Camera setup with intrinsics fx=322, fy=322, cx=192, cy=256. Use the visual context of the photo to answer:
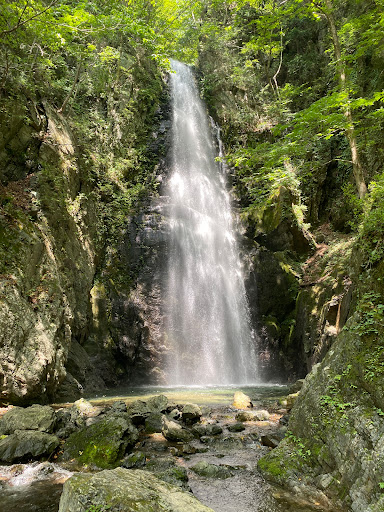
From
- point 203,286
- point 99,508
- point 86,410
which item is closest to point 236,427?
point 86,410

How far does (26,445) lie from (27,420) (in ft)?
2.57

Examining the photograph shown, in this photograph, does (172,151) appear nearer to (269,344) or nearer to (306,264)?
(306,264)

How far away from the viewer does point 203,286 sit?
50.2ft

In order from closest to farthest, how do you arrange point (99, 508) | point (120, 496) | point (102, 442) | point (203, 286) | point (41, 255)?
point (99, 508), point (120, 496), point (102, 442), point (41, 255), point (203, 286)

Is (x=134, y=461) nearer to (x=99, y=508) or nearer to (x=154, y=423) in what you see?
(x=154, y=423)

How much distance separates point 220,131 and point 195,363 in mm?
16327

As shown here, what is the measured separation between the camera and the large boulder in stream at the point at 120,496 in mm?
2623

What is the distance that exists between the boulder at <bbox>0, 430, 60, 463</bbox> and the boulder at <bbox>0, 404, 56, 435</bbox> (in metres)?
0.27

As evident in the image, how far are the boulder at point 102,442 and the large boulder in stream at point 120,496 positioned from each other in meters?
1.80

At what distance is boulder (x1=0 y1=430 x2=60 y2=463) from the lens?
468 cm

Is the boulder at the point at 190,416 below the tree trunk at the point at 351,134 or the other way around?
below

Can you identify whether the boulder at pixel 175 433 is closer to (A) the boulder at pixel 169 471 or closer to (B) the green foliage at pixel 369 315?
(A) the boulder at pixel 169 471

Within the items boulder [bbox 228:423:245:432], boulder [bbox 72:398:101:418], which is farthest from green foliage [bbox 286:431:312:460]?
boulder [bbox 72:398:101:418]

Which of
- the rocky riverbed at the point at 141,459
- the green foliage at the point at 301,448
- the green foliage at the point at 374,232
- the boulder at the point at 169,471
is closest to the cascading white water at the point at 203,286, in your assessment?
the rocky riverbed at the point at 141,459
